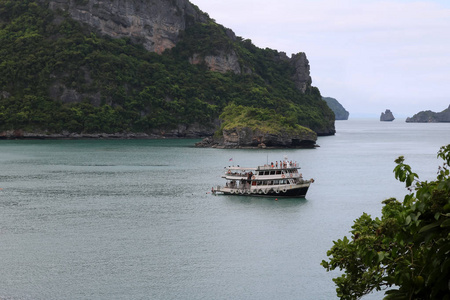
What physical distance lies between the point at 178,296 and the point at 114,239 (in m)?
13.0

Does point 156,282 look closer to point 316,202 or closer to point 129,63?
point 316,202

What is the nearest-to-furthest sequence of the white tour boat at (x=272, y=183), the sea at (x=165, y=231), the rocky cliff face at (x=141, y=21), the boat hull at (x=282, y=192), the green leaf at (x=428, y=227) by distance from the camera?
the green leaf at (x=428, y=227) < the sea at (x=165, y=231) < the boat hull at (x=282, y=192) < the white tour boat at (x=272, y=183) < the rocky cliff face at (x=141, y=21)

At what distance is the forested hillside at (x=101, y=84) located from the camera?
6078 inches

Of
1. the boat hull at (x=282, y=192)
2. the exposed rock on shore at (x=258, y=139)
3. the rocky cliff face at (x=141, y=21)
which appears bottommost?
the boat hull at (x=282, y=192)

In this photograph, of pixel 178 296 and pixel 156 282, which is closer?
pixel 178 296

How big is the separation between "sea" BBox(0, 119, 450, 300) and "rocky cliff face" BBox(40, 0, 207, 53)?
10411cm

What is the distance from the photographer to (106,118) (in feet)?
515

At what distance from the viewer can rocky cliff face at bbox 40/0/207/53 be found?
7087 inches

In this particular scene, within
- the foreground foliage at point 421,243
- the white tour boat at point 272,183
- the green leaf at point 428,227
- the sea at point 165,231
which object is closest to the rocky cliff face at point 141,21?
the sea at point 165,231

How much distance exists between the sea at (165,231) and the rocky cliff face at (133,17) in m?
104

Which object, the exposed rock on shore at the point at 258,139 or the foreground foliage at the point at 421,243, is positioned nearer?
the foreground foliage at the point at 421,243

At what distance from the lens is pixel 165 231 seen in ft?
145

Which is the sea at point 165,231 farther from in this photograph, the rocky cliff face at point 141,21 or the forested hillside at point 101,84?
the rocky cliff face at point 141,21

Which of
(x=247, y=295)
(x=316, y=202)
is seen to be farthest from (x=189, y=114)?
(x=247, y=295)
